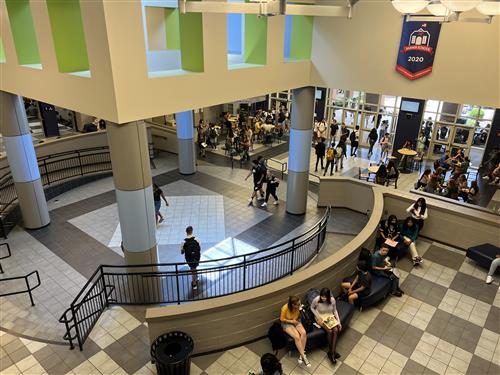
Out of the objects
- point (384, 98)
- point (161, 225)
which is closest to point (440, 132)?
point (384, 98)

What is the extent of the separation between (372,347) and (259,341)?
1.94 meters

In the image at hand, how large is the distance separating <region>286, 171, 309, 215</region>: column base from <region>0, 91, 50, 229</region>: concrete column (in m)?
7.32

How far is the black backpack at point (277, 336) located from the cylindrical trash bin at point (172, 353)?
4.39 ft

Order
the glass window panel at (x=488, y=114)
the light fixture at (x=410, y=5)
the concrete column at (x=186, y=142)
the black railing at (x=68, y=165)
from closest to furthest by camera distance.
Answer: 1. the light fixture at (x=410, y=5)
2. the black railing at (x=68, y=165)
3. the concrete column at (x=186, y=142)
4. the glass window panel at (x=488, y=114)

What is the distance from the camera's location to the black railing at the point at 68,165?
1267 centimetres

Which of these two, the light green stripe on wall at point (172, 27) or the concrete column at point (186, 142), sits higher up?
the light green stripe on wall at point (172, 27)

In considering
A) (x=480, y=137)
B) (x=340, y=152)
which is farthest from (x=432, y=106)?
(x=340, y=152)

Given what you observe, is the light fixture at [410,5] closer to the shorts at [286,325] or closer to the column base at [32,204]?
the shorts at [286,325]

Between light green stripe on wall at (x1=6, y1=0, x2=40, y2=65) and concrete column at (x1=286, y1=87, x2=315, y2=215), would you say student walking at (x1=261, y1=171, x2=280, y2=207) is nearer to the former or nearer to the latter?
concrete column at (x1=286, y1=87, x2=315, y2=215)

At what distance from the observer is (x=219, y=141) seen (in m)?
20.3

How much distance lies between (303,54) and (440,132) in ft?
Answer: 34.5

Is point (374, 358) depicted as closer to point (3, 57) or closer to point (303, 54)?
point (303, 54)

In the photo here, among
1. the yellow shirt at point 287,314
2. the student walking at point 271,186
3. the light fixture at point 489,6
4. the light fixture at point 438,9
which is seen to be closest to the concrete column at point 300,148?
the student walking at point 271,186

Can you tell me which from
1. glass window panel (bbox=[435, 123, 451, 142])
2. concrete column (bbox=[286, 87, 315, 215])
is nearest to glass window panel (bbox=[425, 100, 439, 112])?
glass window panel (bbox=[435, 123, 451, 142])
